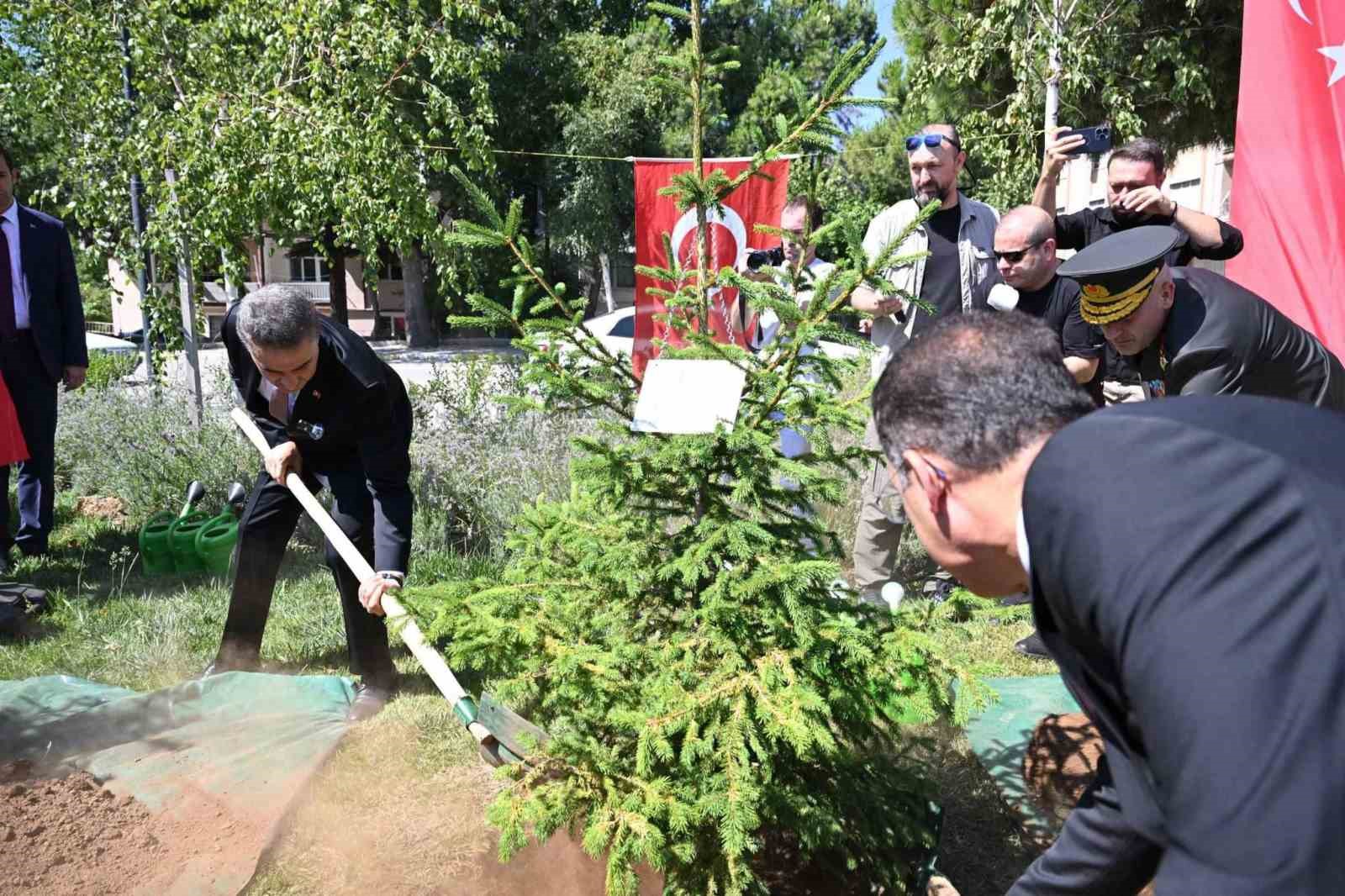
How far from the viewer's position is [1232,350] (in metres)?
2.82

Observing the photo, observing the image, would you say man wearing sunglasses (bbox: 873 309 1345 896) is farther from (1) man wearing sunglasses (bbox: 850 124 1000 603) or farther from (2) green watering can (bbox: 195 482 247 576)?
(2) green watering can (bbox: 195 482 247 576)

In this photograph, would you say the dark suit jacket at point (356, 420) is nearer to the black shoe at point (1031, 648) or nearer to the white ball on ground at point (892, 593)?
the white ball on ground at point (892, 593)

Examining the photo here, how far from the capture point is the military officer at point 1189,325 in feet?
9.27

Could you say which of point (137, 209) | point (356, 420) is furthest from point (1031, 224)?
point (137, 209)

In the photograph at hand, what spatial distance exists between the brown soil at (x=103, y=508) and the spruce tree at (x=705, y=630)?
4.75 metres

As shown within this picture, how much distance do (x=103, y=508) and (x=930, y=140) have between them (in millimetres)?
5705

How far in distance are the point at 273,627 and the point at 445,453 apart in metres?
1.73

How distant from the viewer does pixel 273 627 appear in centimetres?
453

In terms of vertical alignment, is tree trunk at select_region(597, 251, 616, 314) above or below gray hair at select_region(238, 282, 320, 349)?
above

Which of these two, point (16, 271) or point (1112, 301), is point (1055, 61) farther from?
point (16, 271)

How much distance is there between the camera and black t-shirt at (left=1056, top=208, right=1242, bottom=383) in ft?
12.8

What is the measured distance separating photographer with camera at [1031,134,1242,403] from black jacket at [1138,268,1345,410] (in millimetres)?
710

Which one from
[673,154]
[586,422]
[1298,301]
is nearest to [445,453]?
[586,422]

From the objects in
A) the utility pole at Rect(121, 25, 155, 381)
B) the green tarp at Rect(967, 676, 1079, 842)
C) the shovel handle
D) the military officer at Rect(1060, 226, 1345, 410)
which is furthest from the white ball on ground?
the utility pole at Rect(121, 25, 155, 381)
